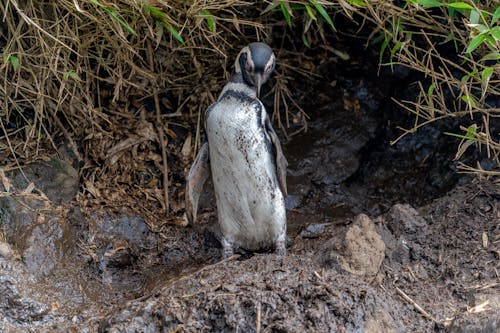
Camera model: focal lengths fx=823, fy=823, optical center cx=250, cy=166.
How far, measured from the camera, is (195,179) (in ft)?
14.9

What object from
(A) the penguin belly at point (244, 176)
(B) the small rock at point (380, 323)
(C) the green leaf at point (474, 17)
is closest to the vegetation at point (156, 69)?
(C) the green leaf at point (474, 17)

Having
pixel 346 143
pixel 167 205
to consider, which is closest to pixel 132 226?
pixel 167 205

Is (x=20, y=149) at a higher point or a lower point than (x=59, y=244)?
higher

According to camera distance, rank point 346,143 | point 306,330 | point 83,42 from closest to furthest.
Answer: point 306,330
point 83,42
point 346,143

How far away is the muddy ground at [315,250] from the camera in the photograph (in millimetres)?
3443

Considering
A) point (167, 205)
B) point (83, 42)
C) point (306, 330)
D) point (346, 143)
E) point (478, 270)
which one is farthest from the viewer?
point (346, 143)

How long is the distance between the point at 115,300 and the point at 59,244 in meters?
0.45

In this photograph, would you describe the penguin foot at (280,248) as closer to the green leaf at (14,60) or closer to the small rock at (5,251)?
Answer: the small rock at (5,251)

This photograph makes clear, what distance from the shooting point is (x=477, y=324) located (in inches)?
131

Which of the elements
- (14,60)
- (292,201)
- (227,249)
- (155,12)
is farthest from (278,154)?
(14,60)

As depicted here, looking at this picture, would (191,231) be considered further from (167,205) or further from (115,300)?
(115,300)

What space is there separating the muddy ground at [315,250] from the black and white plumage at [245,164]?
0.20m

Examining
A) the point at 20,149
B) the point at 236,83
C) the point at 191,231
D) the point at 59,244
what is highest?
the point at 236,83

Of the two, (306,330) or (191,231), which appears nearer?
(306,330)
